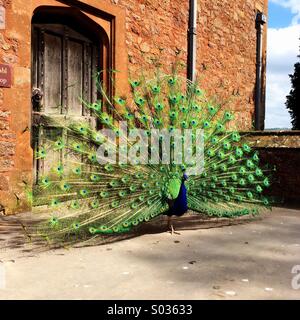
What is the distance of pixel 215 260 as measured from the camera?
3.45 meters

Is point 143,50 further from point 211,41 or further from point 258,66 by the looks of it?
point 258,66

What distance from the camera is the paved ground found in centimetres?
268

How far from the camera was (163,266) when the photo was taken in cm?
327

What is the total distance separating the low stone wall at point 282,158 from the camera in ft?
20.8

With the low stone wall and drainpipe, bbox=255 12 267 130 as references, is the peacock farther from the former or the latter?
drainpipe, bbox=255 12 267 130

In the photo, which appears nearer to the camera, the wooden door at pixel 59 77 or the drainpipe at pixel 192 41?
the wooden door at pixel 59 77

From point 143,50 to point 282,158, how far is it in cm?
280

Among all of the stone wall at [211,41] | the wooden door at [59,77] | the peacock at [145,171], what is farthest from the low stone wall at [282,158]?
the wooden door at [59,77]

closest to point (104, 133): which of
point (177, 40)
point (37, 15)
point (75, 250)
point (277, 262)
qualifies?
point (75, 250)

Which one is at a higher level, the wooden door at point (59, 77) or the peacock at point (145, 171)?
the wooden door at point (59, 77)

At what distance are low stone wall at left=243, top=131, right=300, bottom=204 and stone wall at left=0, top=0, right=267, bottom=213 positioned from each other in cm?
222

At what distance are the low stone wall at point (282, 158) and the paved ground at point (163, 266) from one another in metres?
1.91

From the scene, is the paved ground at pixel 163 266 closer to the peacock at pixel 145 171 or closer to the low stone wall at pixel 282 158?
the peacock at pixel 145 171

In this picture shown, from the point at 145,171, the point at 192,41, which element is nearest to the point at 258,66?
the point at 192,41
